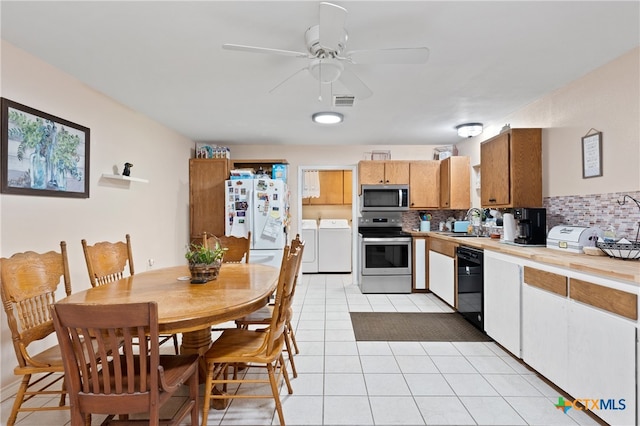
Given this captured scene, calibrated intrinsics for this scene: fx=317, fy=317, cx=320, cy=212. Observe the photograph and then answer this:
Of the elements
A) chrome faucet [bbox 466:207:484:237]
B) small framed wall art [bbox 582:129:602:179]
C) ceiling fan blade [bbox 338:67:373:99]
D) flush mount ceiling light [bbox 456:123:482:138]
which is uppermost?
flush mount ceiling light [bbox 456:123:482:138]

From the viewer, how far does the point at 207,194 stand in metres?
4.77

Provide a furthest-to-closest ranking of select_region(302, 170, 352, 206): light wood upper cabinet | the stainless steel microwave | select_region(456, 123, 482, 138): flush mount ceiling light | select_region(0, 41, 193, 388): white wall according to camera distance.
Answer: select_region(302, 170, 352, 206): light wood upper cabinet, the stainless steel microwave, select_region(456, 123, 482, 138): flush mount ceiling light, select_region(0, 41, 193, 388): white wall

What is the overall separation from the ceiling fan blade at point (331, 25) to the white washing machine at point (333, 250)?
14.4 ft

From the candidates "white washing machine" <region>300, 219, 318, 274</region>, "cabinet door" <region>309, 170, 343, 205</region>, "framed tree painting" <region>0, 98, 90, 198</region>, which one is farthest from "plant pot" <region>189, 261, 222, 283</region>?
→ "cabinet door" <region>309, 170, 343, 205</region>

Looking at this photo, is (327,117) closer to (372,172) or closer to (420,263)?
(372,172)

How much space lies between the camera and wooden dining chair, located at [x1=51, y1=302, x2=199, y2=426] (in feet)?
3.74

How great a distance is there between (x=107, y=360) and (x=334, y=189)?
17.5 ft

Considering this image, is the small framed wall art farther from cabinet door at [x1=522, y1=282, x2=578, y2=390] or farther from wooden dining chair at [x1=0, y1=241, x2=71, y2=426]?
wooden dining chair at [x1=0, y1=241, x2=71, y2=426]

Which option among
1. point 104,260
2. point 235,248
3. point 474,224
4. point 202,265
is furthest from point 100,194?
point 474,224

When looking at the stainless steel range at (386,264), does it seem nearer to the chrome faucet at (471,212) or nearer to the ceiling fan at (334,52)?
the chrome faucet at (471,212)

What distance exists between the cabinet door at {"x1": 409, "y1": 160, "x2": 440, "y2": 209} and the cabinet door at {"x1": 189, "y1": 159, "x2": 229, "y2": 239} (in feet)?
9.24

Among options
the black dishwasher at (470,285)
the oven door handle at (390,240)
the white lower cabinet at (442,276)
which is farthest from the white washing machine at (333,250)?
the black dishwasher at (470,285)

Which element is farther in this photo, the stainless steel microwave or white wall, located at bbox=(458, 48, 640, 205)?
the stainless steel microwave

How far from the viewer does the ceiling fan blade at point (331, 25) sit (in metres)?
1.42
